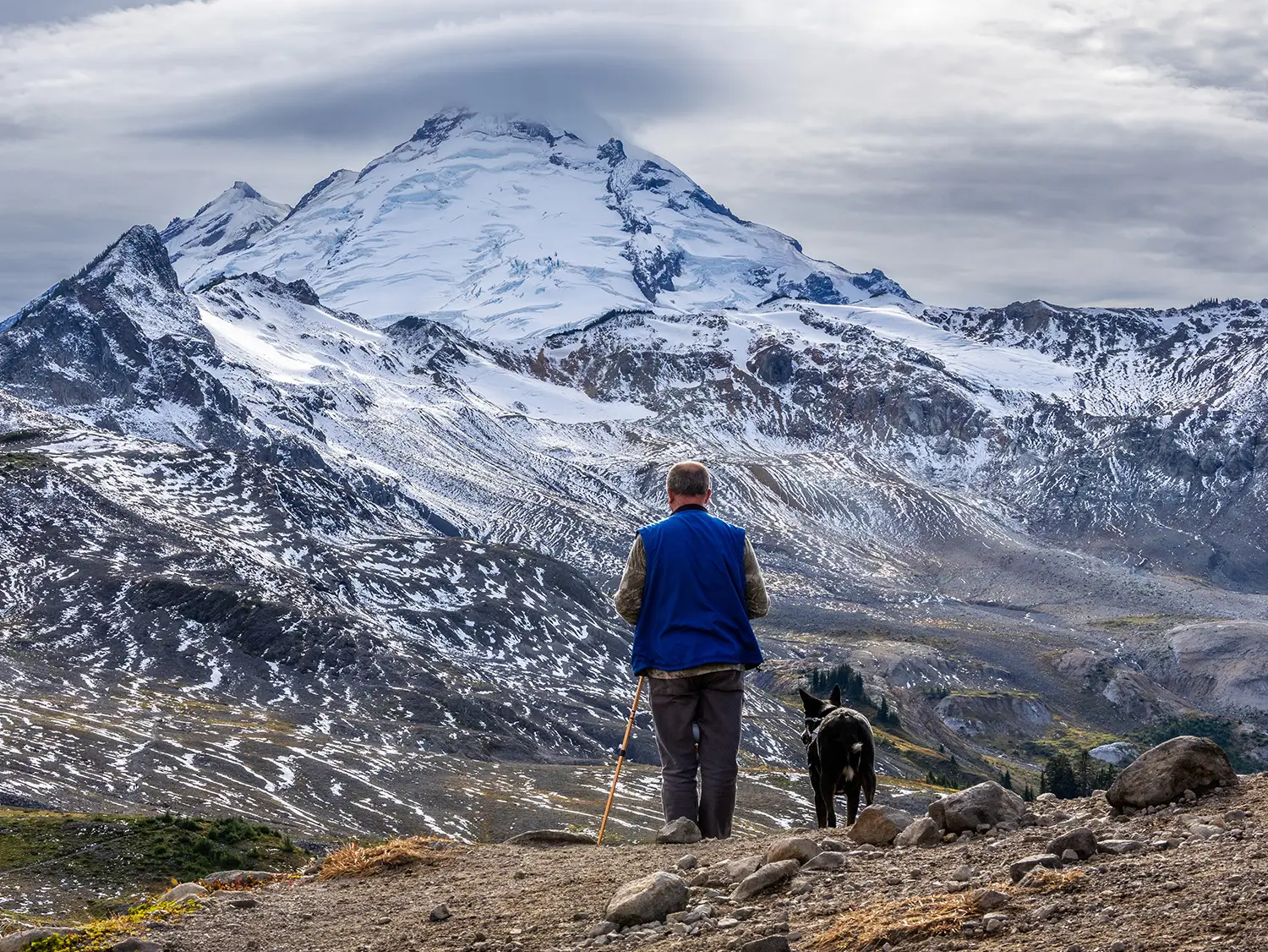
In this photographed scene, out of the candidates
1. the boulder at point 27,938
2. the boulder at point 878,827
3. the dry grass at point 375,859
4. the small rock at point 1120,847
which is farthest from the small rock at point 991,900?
the boulder at point 27,938

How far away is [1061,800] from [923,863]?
4357mm

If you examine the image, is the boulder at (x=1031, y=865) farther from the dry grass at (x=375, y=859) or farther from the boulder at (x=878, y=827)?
the dry grass at (x=375, y=859)

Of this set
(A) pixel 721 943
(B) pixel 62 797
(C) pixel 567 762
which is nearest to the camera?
(A) pixel 721 943

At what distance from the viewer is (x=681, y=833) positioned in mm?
19453

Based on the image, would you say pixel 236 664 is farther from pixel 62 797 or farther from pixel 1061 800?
pixel 1061 800

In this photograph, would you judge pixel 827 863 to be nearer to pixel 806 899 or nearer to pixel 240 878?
pixel 806 899

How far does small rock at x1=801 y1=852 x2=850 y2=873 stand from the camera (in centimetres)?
1631

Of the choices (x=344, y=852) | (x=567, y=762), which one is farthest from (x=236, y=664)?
(x=344, y=852)

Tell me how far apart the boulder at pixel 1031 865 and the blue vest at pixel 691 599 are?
5.10 metres

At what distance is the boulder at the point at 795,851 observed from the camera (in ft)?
54.9

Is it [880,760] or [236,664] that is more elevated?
[236,664]

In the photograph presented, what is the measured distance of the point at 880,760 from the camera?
187750 millimetres

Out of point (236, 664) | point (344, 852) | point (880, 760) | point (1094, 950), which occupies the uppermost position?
point (1094, 950)

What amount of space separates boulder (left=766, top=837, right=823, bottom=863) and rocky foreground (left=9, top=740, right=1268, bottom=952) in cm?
2
